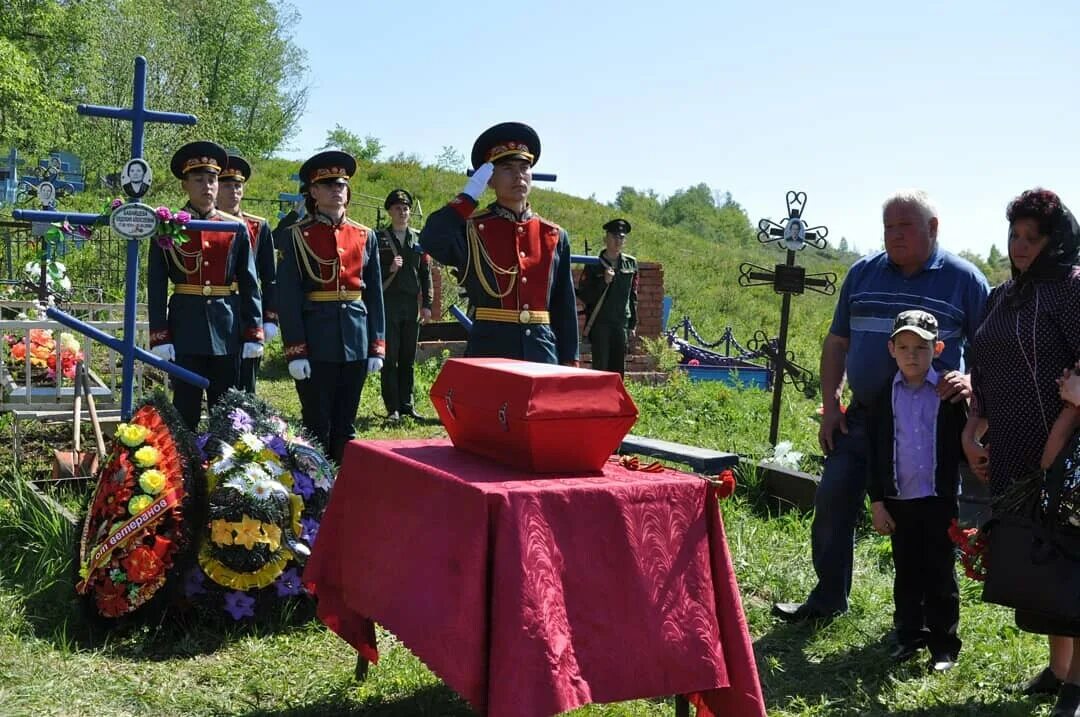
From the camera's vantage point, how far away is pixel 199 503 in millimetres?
4289

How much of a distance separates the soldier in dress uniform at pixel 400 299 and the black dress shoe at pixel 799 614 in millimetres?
4947

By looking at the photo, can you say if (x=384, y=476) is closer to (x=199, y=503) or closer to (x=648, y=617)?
(x=648, y=617)

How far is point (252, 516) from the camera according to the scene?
425 centimetres

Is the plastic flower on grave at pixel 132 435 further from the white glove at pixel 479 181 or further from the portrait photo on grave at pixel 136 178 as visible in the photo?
the white glove at pixel 479 181

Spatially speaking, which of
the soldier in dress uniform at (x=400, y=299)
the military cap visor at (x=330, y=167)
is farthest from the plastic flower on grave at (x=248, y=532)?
the soldier in dress uniform at (x=400, y=299)

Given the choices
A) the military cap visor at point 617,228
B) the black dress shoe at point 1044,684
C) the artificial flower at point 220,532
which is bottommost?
the black dress shoe at point 1044,684

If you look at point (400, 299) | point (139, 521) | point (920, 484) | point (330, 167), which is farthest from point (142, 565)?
point (400, 299)

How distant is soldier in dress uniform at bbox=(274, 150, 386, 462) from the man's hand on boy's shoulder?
3.01 m

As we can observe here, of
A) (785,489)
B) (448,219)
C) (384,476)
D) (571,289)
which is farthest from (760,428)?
(384,476)

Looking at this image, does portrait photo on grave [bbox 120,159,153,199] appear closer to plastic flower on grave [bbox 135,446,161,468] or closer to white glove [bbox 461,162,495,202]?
plastic flower on grave [bbox 135,446,161,468]

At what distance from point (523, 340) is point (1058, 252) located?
213cm

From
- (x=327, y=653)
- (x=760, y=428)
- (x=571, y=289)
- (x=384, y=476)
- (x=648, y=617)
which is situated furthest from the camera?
(x=760, y=428)

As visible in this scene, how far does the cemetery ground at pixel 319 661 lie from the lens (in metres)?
3.62

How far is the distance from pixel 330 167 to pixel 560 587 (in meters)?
3.56
